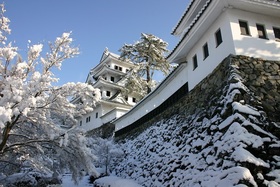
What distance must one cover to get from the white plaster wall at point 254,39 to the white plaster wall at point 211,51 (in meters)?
0.27

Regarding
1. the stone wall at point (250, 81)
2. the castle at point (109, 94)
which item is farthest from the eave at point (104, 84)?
the stone wall at point (250, 81)

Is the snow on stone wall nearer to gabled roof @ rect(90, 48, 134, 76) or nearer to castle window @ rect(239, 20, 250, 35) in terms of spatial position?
castle window @ rect(239, 20, 250, 35)

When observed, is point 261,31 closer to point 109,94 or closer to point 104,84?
point 104,84

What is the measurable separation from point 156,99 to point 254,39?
7982mm

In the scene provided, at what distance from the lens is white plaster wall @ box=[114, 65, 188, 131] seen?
42.7 ft

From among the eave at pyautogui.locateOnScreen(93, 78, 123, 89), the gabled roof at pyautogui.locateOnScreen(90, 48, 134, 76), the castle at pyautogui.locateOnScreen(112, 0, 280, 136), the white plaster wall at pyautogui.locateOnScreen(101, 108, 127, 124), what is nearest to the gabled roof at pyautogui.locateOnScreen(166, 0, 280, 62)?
the castle at pyautogui.locateOnScreen(112, 0, 280, 136)

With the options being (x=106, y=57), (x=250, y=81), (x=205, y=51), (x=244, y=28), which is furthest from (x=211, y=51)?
(x=106, y=57)

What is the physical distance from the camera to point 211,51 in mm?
10016

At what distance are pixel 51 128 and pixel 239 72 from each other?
276 inches

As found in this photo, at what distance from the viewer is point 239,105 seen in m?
7.30

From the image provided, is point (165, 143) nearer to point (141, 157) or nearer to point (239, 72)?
point (141, 157)

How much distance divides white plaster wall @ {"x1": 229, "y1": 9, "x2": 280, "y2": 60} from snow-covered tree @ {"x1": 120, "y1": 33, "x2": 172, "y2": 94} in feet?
55.9

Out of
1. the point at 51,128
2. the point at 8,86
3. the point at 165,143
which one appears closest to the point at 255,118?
the point at 165,143

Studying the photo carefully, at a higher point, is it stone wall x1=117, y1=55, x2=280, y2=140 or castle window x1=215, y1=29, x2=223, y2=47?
castle window x1=215, y1=29, x2=223, y2=47
